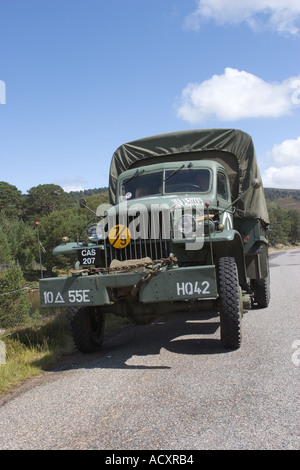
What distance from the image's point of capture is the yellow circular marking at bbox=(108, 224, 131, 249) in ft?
18.0

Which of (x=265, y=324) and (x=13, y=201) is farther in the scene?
(x=13, y=201)

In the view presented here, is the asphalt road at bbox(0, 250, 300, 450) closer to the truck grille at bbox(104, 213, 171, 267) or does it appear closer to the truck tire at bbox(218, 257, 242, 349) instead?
the truck tire at bbox(218, 257, 242, 349)

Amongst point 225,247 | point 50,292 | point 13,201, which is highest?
point 13,201

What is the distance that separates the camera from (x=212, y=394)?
153 inches

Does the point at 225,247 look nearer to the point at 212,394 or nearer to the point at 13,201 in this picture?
the point at 212,394

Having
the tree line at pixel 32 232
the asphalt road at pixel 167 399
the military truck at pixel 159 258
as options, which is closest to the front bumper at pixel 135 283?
the military truck at pixel 159 258

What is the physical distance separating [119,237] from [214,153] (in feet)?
12.0

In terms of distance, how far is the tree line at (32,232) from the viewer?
40.0 metres

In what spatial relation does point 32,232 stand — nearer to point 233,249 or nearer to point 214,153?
point 214,153

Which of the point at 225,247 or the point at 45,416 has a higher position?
the point at 225,247
